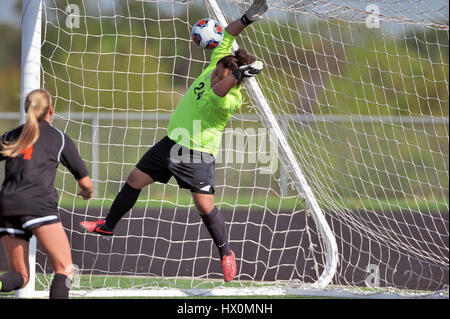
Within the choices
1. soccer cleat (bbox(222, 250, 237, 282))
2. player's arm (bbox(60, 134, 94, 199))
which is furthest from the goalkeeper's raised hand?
soccer cleat (bbox(222, 250, 237, 282))

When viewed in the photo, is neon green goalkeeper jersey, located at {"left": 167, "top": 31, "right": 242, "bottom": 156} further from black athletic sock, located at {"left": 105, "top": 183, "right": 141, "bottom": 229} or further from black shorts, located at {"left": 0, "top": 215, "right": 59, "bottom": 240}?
black shorts, located at {"left": 0, "top": 215, "right": 59, "bottom": 240}

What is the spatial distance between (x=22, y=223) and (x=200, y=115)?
1744 millimetres

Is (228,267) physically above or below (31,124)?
below

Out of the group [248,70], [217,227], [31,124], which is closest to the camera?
[31,124]

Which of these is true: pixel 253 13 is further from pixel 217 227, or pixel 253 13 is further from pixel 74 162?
pixel 74 162

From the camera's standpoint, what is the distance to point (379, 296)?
5.91 m

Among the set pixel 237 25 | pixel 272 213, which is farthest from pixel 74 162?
pixel 272 213

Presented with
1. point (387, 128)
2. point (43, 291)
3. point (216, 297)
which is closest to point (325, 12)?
point (216, 297)

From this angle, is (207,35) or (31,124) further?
(207,35)

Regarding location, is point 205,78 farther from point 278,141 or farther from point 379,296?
point 379,296

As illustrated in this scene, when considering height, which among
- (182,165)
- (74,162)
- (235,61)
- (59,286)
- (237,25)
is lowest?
(59,286)

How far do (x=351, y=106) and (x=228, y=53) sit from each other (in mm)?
11781

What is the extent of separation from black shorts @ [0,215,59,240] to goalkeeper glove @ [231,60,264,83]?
167cm

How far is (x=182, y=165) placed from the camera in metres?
5.18
